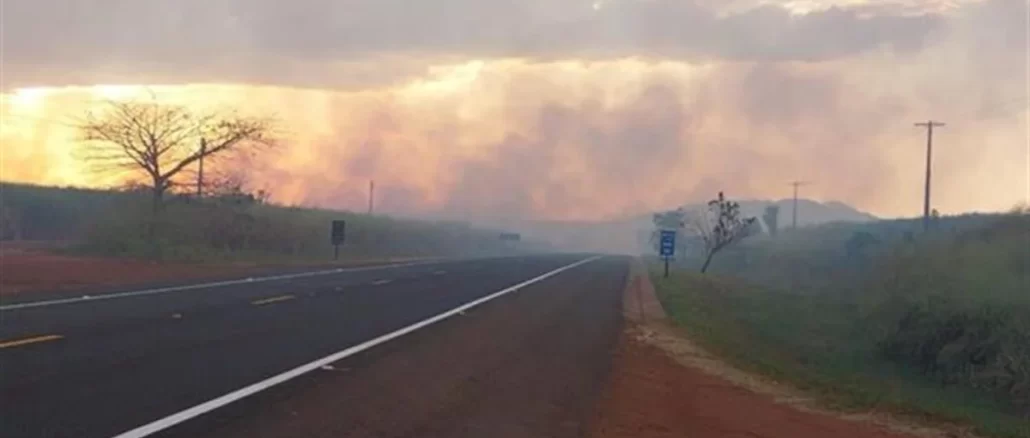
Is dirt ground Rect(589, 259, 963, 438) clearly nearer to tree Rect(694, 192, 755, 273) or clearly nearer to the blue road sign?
the blue road sign

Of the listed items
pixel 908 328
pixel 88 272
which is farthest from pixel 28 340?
pixel 88 272

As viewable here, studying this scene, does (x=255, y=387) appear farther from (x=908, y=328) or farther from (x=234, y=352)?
(x=908, y=328)

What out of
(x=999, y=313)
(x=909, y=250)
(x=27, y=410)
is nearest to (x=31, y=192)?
(x=909, y=250)

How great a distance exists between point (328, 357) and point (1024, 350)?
44.8 feet

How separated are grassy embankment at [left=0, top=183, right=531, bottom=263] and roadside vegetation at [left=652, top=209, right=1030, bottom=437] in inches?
906

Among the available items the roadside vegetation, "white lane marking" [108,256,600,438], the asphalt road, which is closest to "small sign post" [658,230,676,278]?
the roadside vegetation

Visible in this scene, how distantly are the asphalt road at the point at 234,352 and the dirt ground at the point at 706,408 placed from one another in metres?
0.61

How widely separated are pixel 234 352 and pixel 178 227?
51.4 metres

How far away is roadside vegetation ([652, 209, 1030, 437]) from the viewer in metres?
22.1

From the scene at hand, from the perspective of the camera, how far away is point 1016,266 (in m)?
43.5

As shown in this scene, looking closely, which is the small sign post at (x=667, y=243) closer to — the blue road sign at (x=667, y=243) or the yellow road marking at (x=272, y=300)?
the blue road sign at (x=667, y=243)

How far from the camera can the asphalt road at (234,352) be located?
1266 cm

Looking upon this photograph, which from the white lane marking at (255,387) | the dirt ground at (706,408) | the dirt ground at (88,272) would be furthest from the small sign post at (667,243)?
the dirt ground at (706,408)

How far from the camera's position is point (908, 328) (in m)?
32.6
